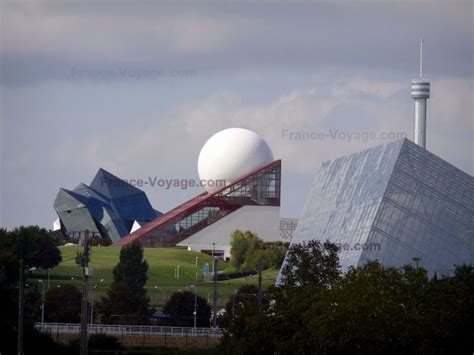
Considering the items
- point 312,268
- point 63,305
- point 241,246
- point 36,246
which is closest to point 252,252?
point 241,246

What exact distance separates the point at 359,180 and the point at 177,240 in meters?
54.2

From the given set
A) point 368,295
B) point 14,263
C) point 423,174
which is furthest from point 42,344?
point 423,174

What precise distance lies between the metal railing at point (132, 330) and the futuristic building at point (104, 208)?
6948 cm

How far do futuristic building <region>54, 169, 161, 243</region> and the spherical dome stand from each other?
1689 cm

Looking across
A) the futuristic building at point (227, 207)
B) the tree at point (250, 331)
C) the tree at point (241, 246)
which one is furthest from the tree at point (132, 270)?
the tree at point (250, 331)

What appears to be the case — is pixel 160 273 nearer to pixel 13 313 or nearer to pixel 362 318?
pixel 13 313

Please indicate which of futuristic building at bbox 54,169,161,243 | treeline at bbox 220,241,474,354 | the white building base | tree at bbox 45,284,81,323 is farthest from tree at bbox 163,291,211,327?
futuristic building at bbox 54,169,161,243

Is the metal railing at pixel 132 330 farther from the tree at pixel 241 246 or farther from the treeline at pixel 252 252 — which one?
the tree at pixel 241 246

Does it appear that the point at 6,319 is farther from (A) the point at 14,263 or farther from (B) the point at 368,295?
(B) the point at 368,295

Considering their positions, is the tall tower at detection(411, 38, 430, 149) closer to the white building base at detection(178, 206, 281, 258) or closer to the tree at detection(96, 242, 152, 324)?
the white building base at detection(178, 206, 281, 258)

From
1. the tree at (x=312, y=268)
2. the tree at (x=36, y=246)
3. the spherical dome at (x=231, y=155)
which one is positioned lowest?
the tree at (x=312, y=268)

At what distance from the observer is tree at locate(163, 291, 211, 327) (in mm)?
87062

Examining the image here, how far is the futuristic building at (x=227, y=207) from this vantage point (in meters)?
135

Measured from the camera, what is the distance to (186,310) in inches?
3465
